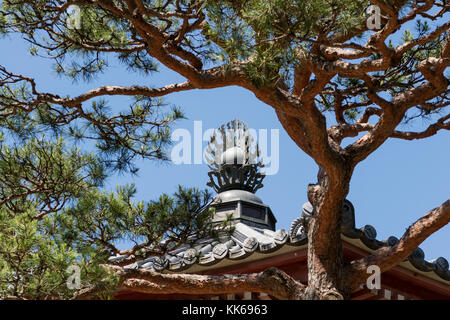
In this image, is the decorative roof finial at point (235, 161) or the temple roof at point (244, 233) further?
the decorative roof finial at point (235, 161)

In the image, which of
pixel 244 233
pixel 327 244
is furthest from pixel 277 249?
pixel 244 233

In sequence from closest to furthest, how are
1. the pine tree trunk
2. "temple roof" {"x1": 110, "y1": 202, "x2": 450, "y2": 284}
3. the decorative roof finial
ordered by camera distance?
the pine tree trunk
"temple roof" {"x1": 110, "y1": 202, "x2": 450, "y2": 284}
the decorative roof finial

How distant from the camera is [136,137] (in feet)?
15.0

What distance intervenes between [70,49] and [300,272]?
2127 millimetres

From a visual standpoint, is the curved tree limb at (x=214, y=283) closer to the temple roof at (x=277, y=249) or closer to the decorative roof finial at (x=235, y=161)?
the temple roof at (x=277, y=249)

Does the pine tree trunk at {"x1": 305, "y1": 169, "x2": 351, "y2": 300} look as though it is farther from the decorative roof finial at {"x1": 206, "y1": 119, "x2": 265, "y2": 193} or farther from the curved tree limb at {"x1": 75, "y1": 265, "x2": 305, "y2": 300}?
the decorative roof finial at {"x1": 206, "y1": 119, "x2": 265, "y2": 193}

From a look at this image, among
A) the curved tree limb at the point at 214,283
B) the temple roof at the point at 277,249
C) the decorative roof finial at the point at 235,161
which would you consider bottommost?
the curved tree limb at the point at 214,283

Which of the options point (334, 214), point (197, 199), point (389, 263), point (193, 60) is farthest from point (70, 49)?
point (389, 263)

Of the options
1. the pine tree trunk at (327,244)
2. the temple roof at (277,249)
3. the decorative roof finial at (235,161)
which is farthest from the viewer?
the decorative roof finial at (235,161)

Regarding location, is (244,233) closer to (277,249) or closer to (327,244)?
(277,249)

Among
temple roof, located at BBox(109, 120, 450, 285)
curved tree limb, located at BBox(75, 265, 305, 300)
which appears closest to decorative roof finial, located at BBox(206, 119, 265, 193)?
temple roof, located at BBox(109, 120, 450, 285)

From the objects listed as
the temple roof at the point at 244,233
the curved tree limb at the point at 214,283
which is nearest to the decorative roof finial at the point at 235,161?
the temple roof at the point at 244,233

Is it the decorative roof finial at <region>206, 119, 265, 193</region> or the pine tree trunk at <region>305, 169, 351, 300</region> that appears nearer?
the pine tree trunk at <region>305, 169, 351, 300</region>

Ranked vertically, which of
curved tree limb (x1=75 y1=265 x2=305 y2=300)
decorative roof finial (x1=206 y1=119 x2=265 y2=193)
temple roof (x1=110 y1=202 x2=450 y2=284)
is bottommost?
curved tree limb (x1=75 y1=265 x2=305 y2=300)
